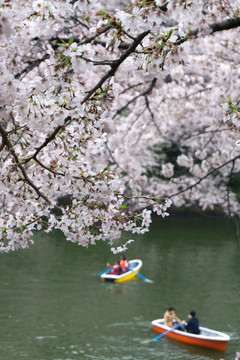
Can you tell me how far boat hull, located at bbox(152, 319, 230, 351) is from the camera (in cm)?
1237

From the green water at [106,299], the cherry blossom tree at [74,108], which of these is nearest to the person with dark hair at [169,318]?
the green water at [106,299]

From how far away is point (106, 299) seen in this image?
1670cm

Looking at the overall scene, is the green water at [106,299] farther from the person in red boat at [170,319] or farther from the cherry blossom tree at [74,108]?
the cherry blossom tree at [74,108]

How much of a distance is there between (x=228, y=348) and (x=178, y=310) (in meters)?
2.76

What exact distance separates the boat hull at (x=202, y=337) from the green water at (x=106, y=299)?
0.18 m

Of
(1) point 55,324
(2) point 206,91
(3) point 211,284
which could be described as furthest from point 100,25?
(3) point 211,284

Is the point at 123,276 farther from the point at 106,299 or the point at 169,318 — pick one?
the point at 169,318

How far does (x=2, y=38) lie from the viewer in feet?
8.25

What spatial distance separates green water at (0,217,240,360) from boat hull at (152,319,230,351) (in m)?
0.18

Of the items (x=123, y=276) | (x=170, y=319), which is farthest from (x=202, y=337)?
(x=123, y=276)

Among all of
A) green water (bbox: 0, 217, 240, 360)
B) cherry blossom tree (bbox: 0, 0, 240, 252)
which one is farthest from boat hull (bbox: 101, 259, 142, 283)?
cherry blossom tree (bbox: 0, 0, 240, 252)

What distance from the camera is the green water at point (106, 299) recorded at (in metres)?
12.6

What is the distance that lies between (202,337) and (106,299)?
4707 mm

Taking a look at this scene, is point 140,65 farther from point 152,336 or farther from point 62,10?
point 152,336
